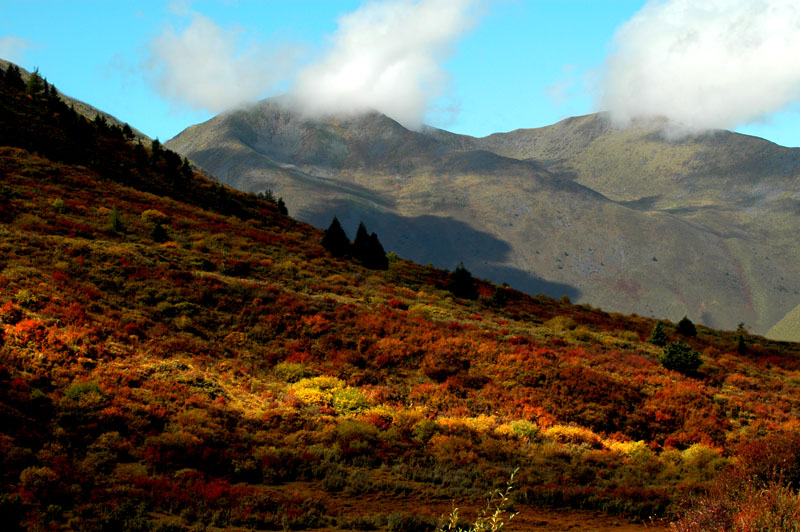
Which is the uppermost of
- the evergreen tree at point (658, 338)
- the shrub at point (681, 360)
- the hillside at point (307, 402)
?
the evergreen tree at point (658, 338)

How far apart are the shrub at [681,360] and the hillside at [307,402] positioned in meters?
0.47

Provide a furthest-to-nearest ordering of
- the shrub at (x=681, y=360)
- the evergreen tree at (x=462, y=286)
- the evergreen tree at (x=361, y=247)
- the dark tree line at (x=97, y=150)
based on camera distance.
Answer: the dark tree line at (x=97, y=150) < the evergreen tree at (x=361, y=247) < the evergreen tree at (x=462, y=286) < the shrub at (x=681, y=360)

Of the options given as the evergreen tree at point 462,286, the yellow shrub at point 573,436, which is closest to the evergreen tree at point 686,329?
the evergreen tree at point 462,286

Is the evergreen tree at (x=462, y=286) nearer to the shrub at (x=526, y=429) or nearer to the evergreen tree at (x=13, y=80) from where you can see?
the shrub at (x=526, y=429)

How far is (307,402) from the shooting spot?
22.0 metres

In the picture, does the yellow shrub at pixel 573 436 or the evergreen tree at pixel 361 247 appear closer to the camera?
the yellow shrub at pixel 573 436

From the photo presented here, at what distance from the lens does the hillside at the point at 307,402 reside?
13.6 meters

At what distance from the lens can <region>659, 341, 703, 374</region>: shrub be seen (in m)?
33.1

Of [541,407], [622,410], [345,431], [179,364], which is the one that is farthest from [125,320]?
[622,410]

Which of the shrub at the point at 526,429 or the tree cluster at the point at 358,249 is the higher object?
the tree cluster at the point at 358,249

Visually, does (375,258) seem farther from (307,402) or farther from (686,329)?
(307,402)

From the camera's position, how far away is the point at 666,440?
23.5 meters

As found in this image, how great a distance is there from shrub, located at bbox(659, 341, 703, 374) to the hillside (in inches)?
18.6

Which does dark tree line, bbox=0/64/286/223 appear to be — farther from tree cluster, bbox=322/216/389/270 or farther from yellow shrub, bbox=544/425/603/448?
yellow shrub, bbox=544/425/603/448
